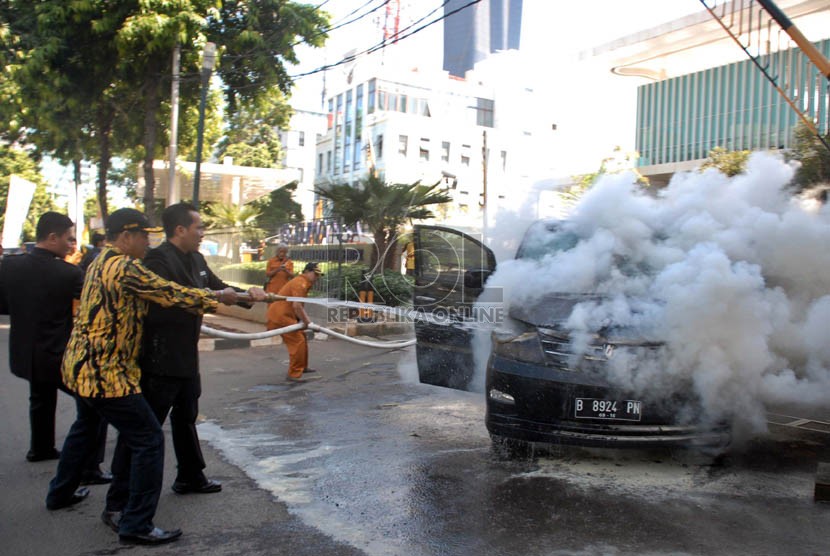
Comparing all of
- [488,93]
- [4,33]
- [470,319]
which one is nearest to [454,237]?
[470,319]

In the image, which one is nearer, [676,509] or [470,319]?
[676,509]

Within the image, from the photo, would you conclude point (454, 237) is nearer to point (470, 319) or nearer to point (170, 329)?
point (470, 319)

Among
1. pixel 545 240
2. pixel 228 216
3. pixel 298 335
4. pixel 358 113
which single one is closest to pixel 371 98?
pixel 358 113

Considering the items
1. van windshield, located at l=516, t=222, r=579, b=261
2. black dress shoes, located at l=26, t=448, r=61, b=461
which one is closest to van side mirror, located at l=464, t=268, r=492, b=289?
van windshield, located at l=516, t=222, r=579, b=261

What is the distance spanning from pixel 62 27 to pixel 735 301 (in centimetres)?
1424

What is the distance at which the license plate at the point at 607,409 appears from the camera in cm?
456

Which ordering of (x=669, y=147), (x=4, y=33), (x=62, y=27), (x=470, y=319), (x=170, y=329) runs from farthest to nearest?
(x=669, y=147) < (x=4, y=33) < (x=62, y=27) < (x=470, y=319) < (x=170, y=329)

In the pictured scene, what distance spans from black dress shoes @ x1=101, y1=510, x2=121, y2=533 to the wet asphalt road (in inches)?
2.2

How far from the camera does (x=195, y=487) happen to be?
14.8ft

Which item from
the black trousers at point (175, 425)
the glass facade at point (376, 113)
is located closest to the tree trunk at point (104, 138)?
the black trousers at point (175, 425)

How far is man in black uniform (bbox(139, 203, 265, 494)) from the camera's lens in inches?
158

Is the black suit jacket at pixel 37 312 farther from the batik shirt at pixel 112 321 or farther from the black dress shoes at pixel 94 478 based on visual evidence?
the batik shirt at pixel 112 321

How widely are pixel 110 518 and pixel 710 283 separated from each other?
13.2 ft

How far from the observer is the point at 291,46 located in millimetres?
16281
